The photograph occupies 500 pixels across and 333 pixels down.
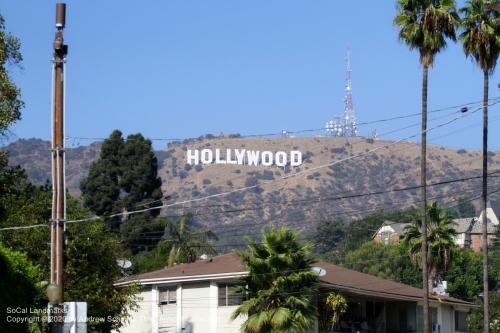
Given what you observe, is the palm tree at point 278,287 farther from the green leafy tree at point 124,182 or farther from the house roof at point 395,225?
the house roof at point 395,225

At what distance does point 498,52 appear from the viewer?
155ft

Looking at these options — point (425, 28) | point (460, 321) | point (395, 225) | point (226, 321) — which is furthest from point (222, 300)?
point (395, 225)

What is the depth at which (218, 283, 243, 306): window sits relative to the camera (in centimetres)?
4659

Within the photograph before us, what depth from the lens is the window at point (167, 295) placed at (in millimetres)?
49375

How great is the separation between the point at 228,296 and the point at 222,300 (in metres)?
0.42

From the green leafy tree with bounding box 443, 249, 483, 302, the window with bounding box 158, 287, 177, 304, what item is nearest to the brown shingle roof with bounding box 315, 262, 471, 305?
the window with bounding box 158, 287, 177, 304

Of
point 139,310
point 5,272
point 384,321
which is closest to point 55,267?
point 5,272

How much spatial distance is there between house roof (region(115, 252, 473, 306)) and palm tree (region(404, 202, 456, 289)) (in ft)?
27.6

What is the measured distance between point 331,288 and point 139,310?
35.0ft

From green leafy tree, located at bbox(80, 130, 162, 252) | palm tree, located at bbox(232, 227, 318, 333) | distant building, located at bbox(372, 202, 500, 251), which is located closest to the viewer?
palm tree, located at bbox(232, 227, 318, 333)

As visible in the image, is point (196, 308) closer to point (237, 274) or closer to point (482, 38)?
point (237, 274)

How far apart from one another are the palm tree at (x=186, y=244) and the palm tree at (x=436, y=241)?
19.1 m

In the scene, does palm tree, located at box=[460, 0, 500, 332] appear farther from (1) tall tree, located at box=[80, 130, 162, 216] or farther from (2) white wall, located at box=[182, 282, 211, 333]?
(1) tall tree, located at box=[80, 130, 162, 216]

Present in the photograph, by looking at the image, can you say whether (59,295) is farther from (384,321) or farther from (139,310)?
(384,321)
